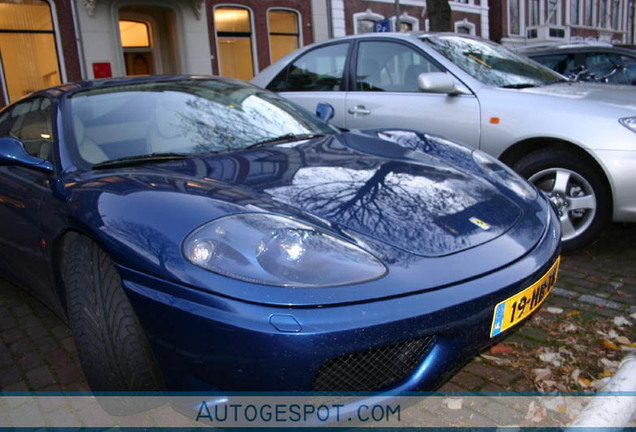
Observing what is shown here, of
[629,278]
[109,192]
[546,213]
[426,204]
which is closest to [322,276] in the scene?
[426,204]

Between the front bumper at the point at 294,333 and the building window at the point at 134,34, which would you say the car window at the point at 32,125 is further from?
the building window at the point at 134,34

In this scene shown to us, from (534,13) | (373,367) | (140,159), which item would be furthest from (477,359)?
(534,13)

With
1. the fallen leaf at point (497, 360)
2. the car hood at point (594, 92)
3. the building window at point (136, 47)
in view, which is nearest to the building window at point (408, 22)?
the building window at point (136, 47)

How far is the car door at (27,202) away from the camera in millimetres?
2352

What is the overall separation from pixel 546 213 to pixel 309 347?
133 centimetres

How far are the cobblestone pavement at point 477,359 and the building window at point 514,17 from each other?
23.3 metres

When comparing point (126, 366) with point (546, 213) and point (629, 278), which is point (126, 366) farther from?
point (629, 278)

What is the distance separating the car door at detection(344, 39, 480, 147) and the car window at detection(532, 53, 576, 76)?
342 centimetres

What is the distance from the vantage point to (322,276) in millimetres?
1533

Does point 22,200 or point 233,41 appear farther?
point 233,41

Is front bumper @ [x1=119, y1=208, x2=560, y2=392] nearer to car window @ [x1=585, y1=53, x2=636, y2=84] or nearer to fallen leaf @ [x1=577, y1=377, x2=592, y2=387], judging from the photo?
fallen leaf @ [x1=577, y1=377, x2=592, y2=387]

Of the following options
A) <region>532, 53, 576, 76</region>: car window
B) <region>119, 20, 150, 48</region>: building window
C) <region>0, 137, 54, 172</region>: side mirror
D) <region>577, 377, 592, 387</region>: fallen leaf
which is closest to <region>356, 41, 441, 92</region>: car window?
<region>577, 377, 592, 387</region>: fallen leaf

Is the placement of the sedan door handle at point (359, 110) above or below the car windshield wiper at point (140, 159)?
above

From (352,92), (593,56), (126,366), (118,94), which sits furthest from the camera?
(593,56)
